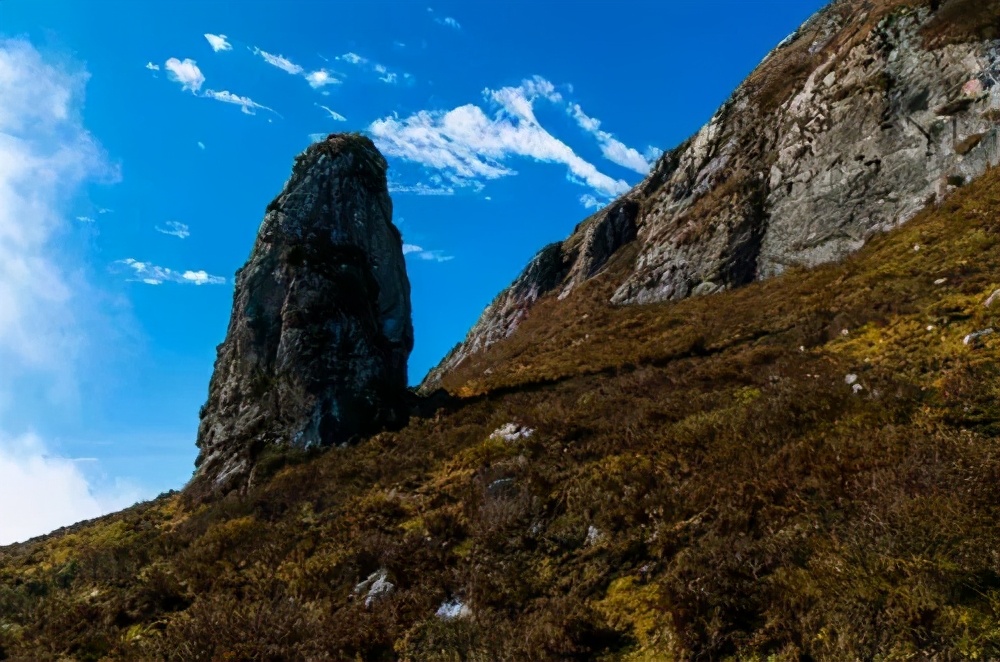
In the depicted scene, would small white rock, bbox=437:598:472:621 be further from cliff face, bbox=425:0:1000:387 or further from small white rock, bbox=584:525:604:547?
cliff face, bbox=425:0:1000:387

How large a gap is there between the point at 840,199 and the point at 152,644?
2890cm

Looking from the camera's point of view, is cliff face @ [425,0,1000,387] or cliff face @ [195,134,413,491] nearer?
cliff face @ [195,134,413,491]

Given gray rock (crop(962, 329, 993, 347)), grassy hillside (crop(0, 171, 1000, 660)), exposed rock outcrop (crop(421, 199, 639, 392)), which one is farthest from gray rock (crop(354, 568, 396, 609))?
exposed rock outcrop (crop(421, 199, 639, 392))

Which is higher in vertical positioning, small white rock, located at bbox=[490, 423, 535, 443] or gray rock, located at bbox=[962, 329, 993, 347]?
small white rock, located at bbox=[490, 423, 535, 443]

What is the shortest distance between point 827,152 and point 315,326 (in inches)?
996

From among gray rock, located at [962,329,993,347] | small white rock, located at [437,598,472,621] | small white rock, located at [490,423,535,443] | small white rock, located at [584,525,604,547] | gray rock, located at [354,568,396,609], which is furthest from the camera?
small white rock, located at [490,423,535,443]

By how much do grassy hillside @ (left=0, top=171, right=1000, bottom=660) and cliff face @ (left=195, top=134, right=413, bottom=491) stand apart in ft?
7.94

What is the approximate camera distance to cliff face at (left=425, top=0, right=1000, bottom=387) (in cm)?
2377

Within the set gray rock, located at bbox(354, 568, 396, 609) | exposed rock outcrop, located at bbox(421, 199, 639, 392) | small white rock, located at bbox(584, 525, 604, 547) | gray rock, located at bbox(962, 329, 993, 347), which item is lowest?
small white rock, located at bbox(584, 525, 604, 547)

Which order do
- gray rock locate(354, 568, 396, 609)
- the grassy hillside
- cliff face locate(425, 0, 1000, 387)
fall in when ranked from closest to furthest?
1. the grassy hillside
2. gray rock locate(354, 568, 396, 609)
3. cliff face locate(425, 0, 1000, 387)

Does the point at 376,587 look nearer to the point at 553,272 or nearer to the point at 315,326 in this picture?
the point at 315,326

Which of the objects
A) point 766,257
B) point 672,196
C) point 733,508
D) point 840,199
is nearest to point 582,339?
point 766,257

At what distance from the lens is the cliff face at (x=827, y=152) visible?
78.0 feet

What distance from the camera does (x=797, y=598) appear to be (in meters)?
6.15
